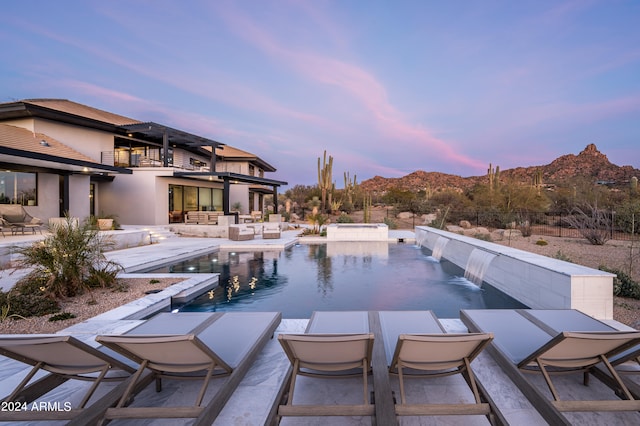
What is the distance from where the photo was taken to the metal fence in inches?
539

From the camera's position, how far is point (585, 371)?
97.3 inches

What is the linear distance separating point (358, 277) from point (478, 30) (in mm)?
12981

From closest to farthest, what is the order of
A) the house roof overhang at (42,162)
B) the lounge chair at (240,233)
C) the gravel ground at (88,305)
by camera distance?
1. the gravel ground at (88,305)
2. the house roof overhang at (42,162)
3. the lounge chair at (240,233)

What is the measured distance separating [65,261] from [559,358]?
680 centimetres

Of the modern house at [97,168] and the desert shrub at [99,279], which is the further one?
the modern house at [97,168]

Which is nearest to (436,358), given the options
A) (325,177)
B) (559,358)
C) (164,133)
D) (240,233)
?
(559,358)

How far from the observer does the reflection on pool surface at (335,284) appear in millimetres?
5703

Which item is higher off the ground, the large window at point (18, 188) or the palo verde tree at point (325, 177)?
the palo verde tree at point (325, 177)

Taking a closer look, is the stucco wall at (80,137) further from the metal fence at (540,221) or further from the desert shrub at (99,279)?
the metal fence at (540,221)

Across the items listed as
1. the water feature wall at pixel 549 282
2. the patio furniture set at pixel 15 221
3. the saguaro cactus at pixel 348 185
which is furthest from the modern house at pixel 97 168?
the water feature wall at pixel 549 282

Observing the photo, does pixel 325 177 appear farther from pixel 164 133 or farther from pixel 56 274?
pixel 56 274

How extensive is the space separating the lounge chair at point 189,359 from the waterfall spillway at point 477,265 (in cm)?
595

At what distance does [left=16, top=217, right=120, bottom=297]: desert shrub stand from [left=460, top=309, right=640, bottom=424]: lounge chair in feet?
20.7

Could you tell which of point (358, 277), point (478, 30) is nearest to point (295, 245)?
point (358, 277)
